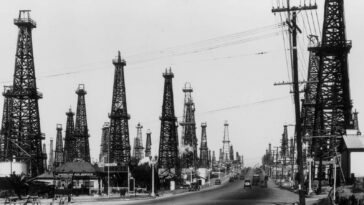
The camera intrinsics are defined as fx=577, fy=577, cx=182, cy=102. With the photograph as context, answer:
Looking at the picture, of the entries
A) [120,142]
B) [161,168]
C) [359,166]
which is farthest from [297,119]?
[161,168]

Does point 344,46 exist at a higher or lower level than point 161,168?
higher

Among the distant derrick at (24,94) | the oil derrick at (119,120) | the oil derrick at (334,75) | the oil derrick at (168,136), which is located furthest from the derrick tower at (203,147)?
the oil derrick at (334,75)

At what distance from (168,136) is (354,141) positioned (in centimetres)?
4990

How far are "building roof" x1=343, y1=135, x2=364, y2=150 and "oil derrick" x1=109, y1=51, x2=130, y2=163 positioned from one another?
4584 cm

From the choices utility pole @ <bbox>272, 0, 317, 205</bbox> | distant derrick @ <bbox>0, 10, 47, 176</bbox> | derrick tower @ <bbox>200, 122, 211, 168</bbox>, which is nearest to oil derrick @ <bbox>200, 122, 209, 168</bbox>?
derrick tower @ <bbox>200, 122, 211, 168</bbox>

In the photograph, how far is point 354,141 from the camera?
52812mm

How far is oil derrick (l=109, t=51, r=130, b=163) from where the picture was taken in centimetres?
9250

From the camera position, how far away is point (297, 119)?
29234 mm

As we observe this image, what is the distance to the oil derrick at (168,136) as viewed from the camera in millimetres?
96750

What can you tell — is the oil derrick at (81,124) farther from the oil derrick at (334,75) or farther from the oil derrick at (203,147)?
the oil derrick at (334,75)

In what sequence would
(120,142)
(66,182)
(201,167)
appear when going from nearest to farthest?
1. (66,182)
2. (120,142)
3. (201,167)

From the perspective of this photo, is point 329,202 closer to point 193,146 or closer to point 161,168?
point 161,168

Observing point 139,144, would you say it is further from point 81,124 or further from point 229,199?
point 229,199

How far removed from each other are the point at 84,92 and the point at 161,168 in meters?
25.2
